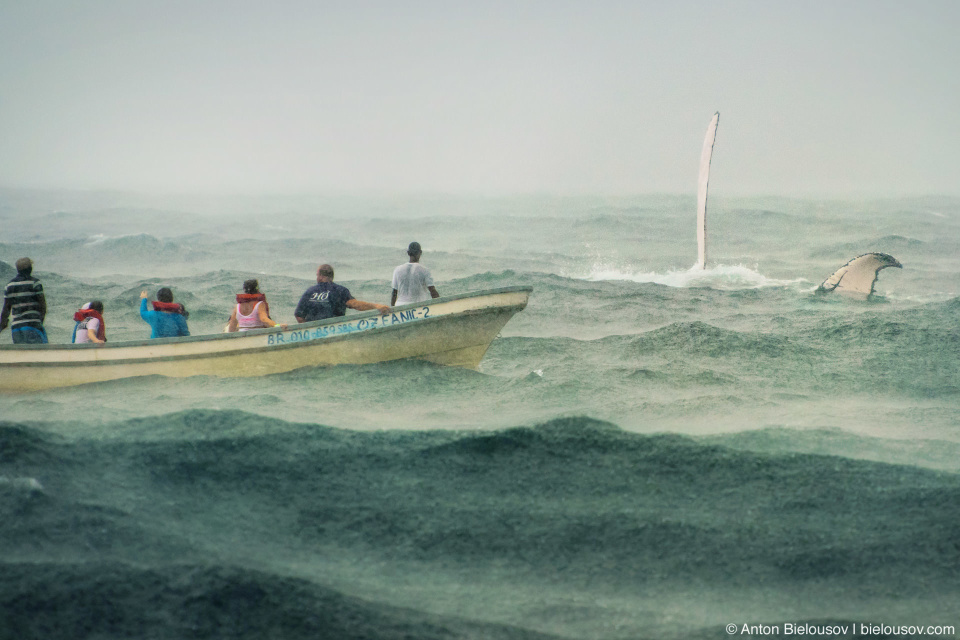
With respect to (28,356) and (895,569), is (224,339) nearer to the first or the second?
(28,356)

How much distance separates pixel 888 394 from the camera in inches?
338

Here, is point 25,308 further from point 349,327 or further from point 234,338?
point 349,327

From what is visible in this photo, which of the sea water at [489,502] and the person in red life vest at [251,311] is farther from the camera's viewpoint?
the person in red life vest at [251,311]

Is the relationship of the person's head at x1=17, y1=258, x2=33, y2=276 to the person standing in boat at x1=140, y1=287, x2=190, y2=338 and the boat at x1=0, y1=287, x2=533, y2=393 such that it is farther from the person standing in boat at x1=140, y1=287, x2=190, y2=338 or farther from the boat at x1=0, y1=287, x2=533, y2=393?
the person standing in boat at x1=140, y1=287, x2=190, y2=338

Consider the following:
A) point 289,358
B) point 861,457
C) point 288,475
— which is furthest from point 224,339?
point 861,457

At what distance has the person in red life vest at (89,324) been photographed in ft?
27.3

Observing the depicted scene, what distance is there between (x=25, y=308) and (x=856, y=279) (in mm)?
16221

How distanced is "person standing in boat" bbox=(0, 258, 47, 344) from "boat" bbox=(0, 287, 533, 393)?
35 cm

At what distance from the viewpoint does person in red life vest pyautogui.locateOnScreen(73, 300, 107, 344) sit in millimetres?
8312

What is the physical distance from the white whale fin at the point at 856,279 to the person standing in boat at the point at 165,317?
551 inches

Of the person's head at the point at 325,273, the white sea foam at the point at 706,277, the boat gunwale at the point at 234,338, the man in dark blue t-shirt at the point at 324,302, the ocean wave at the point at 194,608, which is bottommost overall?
the ocean wave at the point at 194,608

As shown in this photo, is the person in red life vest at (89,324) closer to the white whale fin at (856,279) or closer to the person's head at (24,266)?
the person's head at (24,266)

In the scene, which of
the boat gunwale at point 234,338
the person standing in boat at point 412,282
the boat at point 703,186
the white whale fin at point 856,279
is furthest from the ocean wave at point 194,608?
the white whale fin at point 856,279

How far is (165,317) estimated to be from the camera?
27.7 ft
